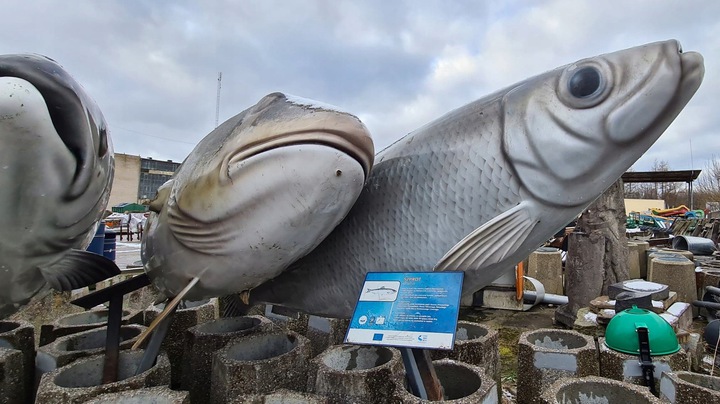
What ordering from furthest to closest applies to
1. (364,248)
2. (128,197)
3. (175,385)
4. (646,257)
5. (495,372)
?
(128,197), (646,257), (175,385), (495,372), (364,248)

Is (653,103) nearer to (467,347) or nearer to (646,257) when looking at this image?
(467,347)

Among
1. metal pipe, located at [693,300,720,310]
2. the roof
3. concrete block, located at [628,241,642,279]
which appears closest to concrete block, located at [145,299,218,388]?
metal pipe, located at [693,300,720,310]

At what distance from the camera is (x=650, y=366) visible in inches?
89.8

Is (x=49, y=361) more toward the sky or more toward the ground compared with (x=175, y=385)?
more toward the sky

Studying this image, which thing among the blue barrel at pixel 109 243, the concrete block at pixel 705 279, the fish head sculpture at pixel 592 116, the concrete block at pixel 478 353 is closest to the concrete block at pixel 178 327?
the concrete block at pixel 478 353

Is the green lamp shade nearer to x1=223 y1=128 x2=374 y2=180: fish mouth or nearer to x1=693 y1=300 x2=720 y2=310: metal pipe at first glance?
x1=223 y1=128 x2=374 y2=180: fish mouth

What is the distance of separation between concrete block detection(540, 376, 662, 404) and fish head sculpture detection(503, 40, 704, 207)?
3.57ft

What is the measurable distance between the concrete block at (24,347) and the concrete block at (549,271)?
635 centimetres

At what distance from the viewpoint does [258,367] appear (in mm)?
1937

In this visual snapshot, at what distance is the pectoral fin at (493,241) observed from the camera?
3.69ft

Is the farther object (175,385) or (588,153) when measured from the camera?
(175,385)

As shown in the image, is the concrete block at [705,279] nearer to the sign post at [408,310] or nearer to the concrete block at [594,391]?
the concrete block at [594,391]

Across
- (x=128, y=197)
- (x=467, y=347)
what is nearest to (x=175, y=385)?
(x=467, y=347)

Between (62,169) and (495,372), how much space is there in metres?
2.53
